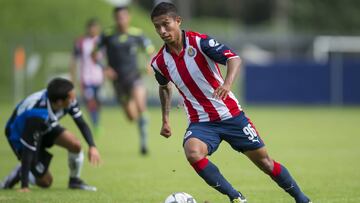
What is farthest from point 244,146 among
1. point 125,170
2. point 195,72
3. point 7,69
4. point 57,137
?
point 7,69

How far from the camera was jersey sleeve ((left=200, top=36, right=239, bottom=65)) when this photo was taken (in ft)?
24.7

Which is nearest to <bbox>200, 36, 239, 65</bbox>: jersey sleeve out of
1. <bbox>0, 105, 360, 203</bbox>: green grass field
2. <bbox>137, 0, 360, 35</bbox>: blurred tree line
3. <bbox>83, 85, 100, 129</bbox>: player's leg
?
<bbox>0, 105, 360, 203</bbox>: green grass field

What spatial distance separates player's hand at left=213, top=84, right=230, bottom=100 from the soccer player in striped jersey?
Result: 0.20 metres

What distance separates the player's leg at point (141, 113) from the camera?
47.1ft

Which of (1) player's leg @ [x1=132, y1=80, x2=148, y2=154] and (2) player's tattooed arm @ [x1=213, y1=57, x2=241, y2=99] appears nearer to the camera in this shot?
(2) player's tattooed arm @ [x1=213, y1=57, x2=241, y2=99]

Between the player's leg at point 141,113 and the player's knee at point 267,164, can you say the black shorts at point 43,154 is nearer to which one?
the player's knee at point 267,164

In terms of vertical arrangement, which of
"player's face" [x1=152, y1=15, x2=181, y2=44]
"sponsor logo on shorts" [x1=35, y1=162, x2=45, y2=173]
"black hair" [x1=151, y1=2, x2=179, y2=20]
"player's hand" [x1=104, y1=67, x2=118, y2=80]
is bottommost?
"sponsor logo on shorts" [x1=35, y1=162, x2=45, y2=173]

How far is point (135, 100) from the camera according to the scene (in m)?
15.2

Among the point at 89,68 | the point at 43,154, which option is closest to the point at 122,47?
the point at 89,68

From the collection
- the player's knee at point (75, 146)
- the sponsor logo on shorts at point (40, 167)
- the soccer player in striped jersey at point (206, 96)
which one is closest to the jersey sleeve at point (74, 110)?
the player's knee at point (75, 146)

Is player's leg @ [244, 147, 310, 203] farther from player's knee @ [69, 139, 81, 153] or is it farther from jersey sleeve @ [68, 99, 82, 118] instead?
player's knee @ [69, 139, 81, 153]

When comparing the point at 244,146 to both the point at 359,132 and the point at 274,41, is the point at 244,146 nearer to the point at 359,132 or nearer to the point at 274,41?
the point at 359,132

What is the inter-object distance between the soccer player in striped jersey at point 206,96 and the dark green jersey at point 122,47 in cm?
779

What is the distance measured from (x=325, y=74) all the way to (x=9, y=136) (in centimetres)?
2311
